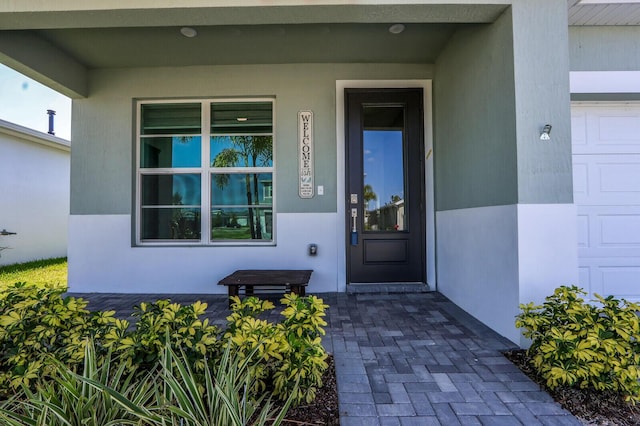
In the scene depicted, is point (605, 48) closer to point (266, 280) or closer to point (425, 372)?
point (425, 372)

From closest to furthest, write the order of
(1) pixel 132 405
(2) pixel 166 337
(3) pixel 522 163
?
(1) pixel 132 405
(2) pixel 166 337
(3) pixel 522 163

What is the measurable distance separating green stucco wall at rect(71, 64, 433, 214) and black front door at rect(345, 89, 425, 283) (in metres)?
0.26

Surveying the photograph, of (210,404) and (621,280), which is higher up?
(621,280)

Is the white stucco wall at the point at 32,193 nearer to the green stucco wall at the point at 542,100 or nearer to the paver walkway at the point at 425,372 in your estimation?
the paver walkway at the point at 425,372

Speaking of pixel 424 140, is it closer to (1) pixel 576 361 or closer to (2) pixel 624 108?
(2) pixel 624 108

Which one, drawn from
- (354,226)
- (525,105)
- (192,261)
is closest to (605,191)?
(525,105)

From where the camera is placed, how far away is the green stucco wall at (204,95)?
439 cm

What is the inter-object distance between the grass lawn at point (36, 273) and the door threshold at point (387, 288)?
420 centimetres

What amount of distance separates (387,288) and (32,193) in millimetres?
8418

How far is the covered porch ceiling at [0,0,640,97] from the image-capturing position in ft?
8.98

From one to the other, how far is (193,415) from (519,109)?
2.91 meters

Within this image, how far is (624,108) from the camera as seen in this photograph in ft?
11.3

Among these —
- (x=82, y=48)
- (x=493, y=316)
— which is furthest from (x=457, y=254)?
(x=82, y=48)

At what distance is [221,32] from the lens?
143 inches
